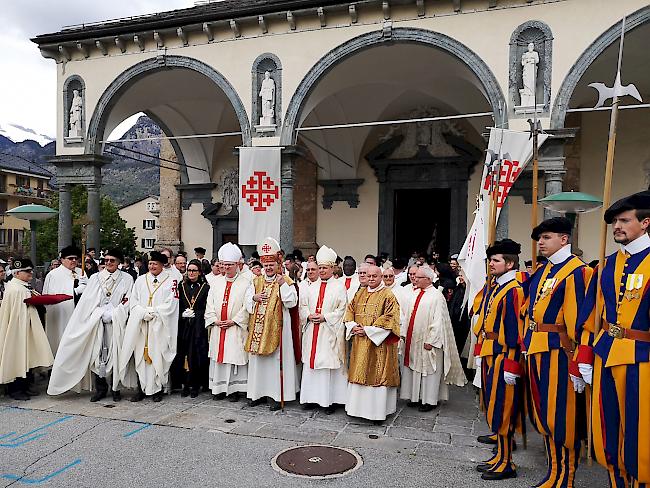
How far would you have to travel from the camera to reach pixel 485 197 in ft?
25.5

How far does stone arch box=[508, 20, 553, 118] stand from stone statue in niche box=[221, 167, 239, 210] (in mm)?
9037

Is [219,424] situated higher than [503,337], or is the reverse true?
[503,337]

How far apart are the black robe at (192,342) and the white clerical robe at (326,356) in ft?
4.19

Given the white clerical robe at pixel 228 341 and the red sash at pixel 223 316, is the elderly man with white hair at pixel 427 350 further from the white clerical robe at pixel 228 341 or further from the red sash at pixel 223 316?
the red sash at pixel 223 316

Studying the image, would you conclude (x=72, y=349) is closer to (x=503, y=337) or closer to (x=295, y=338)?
(x=295, y=338)

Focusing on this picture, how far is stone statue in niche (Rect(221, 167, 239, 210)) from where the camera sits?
53.9 feet

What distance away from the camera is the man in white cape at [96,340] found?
6.18 meters

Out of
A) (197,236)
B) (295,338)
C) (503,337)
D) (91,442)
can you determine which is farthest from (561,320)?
(197,236)

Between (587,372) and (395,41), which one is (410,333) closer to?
(587,372)

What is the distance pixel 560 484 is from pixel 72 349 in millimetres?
5136

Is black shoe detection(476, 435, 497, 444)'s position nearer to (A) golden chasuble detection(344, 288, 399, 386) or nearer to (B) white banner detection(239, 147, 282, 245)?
(A) golden chasuble detection(344, 288, 399, 386)

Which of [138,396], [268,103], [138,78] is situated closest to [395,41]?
[268,103]

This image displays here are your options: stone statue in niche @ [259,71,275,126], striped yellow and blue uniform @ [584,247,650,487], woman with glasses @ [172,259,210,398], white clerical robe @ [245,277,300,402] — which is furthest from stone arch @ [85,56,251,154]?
striped yellow and blue uniform @ [584,247,650,487]

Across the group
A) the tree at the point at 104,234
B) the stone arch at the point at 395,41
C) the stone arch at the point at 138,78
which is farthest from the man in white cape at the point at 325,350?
the tree at the point at 104,234
